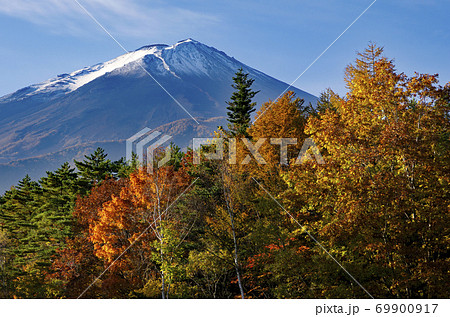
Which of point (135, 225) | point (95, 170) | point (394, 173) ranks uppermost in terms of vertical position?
point (95, 170)

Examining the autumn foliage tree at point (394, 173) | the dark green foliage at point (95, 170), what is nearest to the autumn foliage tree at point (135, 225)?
the dark green foliage at point (95, 170)

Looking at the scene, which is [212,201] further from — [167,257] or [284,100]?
[284,100]

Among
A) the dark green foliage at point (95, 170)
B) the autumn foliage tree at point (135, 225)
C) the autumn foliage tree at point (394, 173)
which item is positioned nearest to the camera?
the autumn foliage tree at point (394, 173)

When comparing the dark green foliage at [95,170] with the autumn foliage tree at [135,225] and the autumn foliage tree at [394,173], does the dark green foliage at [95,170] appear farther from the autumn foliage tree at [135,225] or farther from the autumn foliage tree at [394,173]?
the autumn foliage tree at [394,173]

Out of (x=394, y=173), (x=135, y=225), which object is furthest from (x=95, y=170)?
(x=394, y=173)

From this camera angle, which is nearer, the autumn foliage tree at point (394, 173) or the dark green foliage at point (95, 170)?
the autumn foliage tree at point (394, 173)

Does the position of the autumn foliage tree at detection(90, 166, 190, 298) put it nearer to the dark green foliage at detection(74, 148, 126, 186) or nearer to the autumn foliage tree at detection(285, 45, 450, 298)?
the dark green foliage at detection(74, 148, 126, 186)

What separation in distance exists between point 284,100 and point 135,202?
15.4 metres

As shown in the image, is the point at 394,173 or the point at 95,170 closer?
the point at 394,173

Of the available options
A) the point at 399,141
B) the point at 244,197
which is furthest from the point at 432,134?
the point at 244,197

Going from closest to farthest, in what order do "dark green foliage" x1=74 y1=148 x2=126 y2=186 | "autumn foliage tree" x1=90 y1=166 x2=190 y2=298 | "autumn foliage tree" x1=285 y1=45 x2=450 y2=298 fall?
"autumn foliage tree" x1=285 y1=45 x2=450 y2=298 → "autumn foliage tree" x1=90 y1=166 x2=190 y2=298 → "dark green foliage" x1=74 y1=148 x2=126 y2=186

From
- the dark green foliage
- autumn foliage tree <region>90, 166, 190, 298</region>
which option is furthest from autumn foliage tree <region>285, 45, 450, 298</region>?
the dark green foliage

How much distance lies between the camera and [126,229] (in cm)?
3180

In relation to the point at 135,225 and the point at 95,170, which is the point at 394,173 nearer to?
the point at 135,225
